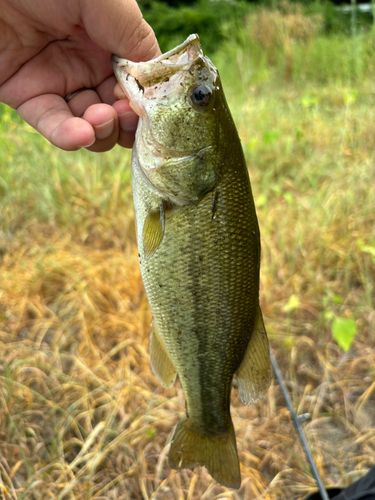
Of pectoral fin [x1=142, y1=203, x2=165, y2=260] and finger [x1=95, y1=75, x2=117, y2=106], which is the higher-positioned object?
finger [x1=95, y1=75, x2=117, y2=106]

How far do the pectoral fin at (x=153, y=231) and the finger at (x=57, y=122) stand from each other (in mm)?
344

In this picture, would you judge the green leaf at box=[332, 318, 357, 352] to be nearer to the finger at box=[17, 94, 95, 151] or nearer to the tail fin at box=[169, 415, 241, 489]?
the tail fin at box=[169, 415, 241, 489]

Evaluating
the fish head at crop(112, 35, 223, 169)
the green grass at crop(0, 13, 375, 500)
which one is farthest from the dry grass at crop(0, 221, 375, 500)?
the fish head at crop(112, 35, 223, 169)

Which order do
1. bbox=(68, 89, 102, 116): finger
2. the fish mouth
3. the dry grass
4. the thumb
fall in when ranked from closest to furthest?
the fish mouth < the thumb < bbox=(68, 89, 102, 116): finger < the dry grass

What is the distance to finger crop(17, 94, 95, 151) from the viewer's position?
1285mm

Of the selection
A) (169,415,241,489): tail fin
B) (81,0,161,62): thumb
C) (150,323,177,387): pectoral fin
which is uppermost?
(81,0,161,62): thumb

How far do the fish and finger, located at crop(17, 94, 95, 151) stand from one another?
7.4 inches

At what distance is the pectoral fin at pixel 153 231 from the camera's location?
121cm

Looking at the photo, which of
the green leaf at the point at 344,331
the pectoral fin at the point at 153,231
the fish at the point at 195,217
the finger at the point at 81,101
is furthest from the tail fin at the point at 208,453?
the finger at the point at 81,101

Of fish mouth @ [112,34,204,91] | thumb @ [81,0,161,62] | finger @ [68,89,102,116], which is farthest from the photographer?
finger @ [68,89,102,116]

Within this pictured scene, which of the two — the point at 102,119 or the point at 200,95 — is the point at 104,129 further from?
the point at 200,95

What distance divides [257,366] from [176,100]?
0.93 meters

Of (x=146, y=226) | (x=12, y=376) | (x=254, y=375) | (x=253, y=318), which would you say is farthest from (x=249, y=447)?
(x=146, y=226)

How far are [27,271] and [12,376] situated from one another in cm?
88
